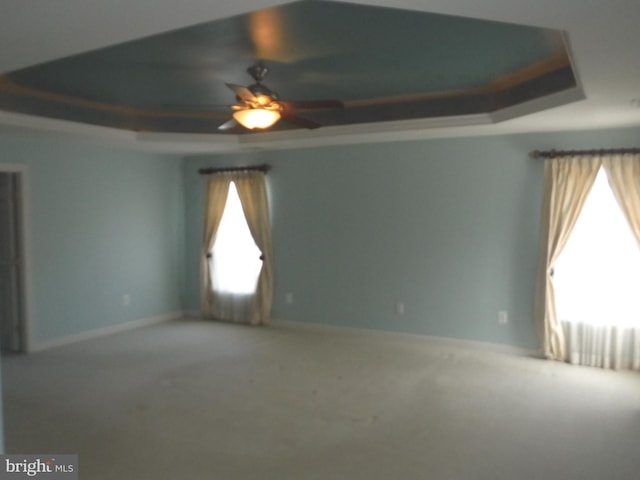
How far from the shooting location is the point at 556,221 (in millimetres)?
4727

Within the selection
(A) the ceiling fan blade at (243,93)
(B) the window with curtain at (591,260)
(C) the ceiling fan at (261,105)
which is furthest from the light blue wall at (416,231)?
(A) the ceiling fan blade at (243,93)

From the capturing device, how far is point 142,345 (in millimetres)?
5441

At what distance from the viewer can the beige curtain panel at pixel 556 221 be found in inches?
182

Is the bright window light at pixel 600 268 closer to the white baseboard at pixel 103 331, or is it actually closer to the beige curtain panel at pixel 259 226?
the beige curtain panel at pixel 259 226

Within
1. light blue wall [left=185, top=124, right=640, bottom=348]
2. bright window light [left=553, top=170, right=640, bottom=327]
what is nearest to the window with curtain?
bright window light [left=553, top=170, right=640, bottom=327]

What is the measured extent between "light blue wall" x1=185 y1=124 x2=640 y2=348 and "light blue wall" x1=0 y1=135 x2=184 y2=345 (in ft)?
3.87

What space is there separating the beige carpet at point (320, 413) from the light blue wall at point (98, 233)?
1.98 ft

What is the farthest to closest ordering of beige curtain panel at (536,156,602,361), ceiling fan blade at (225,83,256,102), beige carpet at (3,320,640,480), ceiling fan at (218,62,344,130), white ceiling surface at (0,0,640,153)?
1. beige curtain panel at (536,156,602,361)
2. ceiling fan at (218,62,344,130)
3. ceiling fan blade at (225,83,256,102)
4. beige carpet at (3,320,640,480)
5. white ceiling surface at (0,0,640,153)

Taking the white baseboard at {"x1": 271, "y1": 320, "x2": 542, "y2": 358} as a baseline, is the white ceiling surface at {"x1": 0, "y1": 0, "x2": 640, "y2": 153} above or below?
above

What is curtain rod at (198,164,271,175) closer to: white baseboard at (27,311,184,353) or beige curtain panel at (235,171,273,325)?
beige curtain panel at (235,171,273,325)

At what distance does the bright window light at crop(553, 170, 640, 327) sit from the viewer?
14.8 feet

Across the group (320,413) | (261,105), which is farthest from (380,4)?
(320,413)

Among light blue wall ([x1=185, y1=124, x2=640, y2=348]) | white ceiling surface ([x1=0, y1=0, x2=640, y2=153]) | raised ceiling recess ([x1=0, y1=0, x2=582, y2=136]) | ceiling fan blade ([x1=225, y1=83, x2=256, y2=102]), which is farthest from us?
light blue wall ([x1=185, y1=124, x2=640, y2=348])

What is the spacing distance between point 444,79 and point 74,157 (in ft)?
13.1
